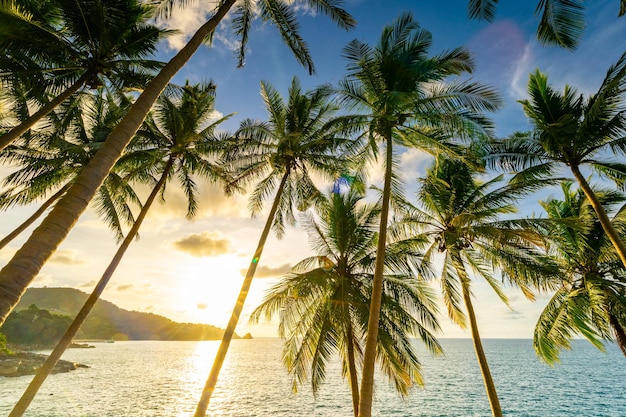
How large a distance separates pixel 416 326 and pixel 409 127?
6521mm

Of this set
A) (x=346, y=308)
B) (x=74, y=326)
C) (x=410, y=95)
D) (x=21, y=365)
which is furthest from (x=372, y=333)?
(x=21, y=365)

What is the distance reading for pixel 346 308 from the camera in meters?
10.9

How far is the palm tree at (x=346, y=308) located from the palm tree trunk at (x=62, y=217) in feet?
24.9

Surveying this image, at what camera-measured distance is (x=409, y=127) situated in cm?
950

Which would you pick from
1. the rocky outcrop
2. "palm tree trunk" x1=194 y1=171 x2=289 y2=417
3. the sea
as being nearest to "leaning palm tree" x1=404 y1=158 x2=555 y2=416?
"palm tree trunk" x1=194 y1=171 x2=289 y2=417

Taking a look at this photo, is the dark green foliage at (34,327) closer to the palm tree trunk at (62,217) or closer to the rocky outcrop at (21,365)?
the rocky outcrop at (21,365)

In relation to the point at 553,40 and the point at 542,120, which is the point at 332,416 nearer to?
the point at 542,120

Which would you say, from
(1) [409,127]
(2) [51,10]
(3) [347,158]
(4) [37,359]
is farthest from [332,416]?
(4) [37,359]

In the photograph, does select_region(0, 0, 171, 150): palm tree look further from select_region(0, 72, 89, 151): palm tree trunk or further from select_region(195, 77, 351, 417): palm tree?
select_region(195, 77, 351, 417): palm tree

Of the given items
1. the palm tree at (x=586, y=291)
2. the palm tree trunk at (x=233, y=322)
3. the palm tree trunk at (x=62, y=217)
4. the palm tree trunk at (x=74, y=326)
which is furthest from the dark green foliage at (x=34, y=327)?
the palm tree at (x=586, y=291)

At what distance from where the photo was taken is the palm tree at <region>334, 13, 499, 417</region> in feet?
28.1

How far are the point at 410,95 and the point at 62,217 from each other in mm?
7718

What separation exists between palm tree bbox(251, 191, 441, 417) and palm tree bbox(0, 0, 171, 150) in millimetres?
7880

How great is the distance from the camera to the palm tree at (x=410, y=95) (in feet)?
28.1
